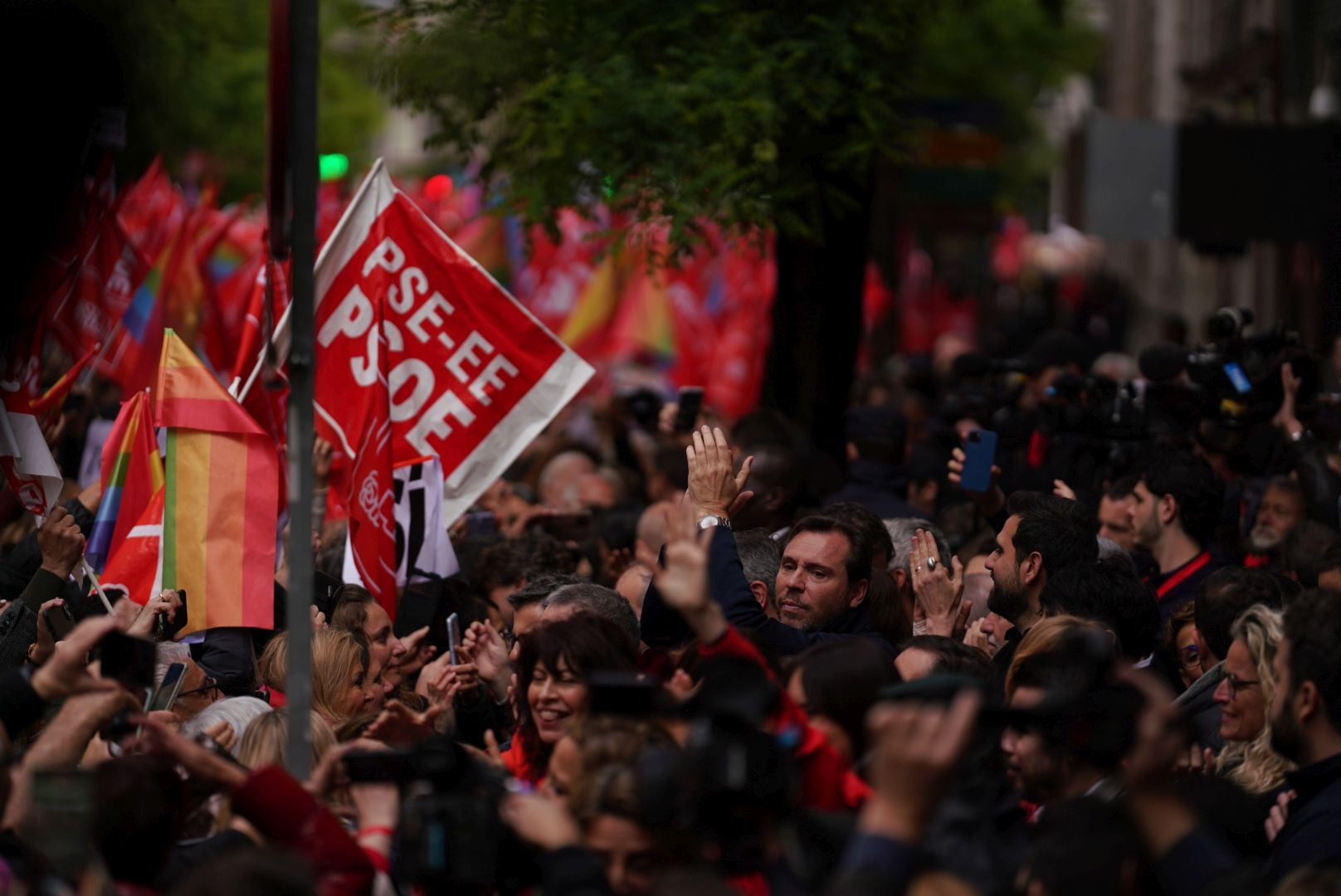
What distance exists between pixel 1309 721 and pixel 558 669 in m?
1.81

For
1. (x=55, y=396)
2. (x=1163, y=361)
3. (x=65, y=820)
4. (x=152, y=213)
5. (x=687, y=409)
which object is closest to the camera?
(x=65, y=820)

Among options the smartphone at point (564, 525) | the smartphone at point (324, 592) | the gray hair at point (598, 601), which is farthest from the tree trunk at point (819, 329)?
the gray hair at point (598, 601)

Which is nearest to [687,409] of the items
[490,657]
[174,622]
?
[490,657]

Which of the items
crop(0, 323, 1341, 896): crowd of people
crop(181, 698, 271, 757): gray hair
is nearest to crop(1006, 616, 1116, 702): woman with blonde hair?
crop(0, 323, 1341, 896): crowd of people

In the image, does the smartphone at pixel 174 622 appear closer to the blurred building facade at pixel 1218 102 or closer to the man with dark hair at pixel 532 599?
the man with dark hair at pixel 532 599

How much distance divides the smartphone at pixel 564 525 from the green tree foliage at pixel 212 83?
2.47 meters

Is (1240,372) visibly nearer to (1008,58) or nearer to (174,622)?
(174,622)

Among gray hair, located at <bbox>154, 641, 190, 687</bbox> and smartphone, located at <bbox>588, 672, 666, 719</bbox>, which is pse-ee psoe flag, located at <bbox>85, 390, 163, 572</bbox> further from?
smartphone, located at <bbox>588, 672, 666, 719</bbox>

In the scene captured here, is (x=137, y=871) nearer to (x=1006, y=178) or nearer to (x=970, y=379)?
(x=970, y=379)

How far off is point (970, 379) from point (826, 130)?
253 cm

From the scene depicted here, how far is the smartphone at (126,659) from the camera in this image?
15.1ft

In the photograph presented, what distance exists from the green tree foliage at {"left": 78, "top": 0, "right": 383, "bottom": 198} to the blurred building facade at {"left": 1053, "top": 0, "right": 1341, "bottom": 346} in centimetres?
708

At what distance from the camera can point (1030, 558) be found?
6695 mm

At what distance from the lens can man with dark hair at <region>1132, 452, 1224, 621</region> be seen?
7918 mm
